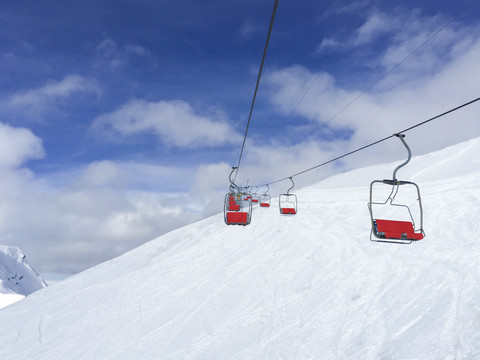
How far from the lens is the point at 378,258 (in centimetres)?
1983

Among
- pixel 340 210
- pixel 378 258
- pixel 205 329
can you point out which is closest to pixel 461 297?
pixel 378 258

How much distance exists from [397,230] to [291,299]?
1074cm

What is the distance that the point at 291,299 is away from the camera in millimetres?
17906

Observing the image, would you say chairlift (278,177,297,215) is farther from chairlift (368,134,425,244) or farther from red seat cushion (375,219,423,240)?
red seat cushion (375,219,423,240)

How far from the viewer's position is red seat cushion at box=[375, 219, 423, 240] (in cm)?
833

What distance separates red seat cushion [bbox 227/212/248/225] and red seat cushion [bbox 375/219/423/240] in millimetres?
6539

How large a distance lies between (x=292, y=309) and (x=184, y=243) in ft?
81.7

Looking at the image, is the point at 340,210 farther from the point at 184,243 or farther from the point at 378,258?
the point at 184,243

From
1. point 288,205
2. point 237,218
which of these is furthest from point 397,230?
point 288,205

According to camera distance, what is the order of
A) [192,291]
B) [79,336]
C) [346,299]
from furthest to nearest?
[192,291], [79,336], [346,299]

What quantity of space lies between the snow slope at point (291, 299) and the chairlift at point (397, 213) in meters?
1.36

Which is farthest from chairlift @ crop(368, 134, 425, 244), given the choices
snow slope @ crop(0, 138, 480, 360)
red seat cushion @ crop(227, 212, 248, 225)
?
red seat cushion @ crop(227, 212, 248, 225)

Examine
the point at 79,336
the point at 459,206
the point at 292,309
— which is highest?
the point at 459,206

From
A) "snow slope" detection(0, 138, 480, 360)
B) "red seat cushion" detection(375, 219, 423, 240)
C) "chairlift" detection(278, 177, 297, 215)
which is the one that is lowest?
"snow slope" detection(0, 138, 480, 360)
